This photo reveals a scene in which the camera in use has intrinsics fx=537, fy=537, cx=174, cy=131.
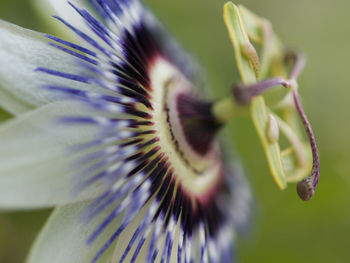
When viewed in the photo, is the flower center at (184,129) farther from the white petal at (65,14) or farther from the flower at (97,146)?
the white petal at (65,14)

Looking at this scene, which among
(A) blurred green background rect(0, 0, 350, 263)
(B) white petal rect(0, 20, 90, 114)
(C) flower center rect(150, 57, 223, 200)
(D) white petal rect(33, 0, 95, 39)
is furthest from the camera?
(A) blurred green background rect(0, 0, 350, 263)

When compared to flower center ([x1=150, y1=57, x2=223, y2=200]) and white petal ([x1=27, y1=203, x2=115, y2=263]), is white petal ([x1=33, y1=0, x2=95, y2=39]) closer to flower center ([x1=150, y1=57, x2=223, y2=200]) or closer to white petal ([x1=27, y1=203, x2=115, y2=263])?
flower center ([x1=150, y1=57, x2=223, y2=200])

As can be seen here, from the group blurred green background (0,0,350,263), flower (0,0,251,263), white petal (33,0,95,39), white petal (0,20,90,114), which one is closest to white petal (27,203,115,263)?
flower (0,0,251,263)

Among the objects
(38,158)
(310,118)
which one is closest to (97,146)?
(38,158)

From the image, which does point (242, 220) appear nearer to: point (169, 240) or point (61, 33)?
point (169, 240)

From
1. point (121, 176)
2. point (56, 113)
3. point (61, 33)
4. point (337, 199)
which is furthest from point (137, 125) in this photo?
point (337, 199)

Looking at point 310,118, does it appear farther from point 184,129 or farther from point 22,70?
point 22,70
